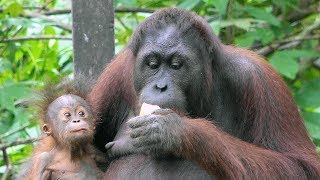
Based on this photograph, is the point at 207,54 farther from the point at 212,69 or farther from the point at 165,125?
the point at 165,125

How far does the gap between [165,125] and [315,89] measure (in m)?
2.22

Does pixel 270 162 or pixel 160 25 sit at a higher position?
pixel 160 25

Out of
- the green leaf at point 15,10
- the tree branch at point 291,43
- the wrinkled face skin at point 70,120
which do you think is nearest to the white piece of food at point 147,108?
the wrinkled face skin at point 70,120

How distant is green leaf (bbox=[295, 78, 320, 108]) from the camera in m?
6.48

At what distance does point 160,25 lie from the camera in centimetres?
511

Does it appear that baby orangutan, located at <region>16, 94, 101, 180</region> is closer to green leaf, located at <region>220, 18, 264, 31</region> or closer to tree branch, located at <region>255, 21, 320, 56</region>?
green leaf, located at <region>220, 18, 264, 31</region>

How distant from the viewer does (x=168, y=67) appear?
196 inches

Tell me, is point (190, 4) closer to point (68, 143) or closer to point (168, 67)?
point (168, 67)

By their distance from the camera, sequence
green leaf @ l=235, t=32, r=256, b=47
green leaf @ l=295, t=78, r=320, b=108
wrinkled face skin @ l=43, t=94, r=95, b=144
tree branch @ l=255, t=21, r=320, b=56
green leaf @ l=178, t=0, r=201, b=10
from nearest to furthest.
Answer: wrinkled face skin @ l=43, t=94, r=95, b=144, green leaf @ l=295, t=78, r=320, b=108, green leaf @ l=178, t=0, r=201, b=10, green leaf @ l=235, t=32, r=256, b=47, tree branch @ l=255, t=21, r=320, b=56

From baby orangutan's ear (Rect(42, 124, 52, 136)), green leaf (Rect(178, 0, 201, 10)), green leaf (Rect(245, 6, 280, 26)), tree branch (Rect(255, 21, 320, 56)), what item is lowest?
baby orangutan's ear (Rect(42, 124, 52, 136))

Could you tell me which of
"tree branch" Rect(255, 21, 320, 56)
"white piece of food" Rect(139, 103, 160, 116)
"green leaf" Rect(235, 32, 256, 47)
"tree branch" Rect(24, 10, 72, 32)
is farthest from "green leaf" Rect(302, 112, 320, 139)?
"tree branch" Rect(24, 10, 72, 32)

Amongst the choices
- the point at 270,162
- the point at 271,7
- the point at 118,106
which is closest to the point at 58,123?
the point at 118,106

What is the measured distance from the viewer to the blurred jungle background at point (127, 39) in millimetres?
6523

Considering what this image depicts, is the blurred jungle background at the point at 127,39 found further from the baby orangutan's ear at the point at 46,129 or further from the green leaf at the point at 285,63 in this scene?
the baby orangutan's ear at the point at 46,129
